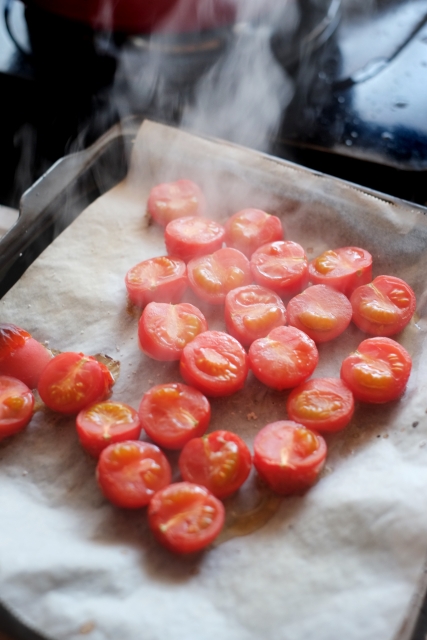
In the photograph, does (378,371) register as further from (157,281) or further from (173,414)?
(157,281)

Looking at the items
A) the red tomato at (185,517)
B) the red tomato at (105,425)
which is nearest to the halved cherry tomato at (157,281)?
the red tomato at (105,425)

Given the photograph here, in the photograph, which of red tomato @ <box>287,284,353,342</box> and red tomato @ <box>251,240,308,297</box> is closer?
red tomato @ <box>287,284,353,342</box>

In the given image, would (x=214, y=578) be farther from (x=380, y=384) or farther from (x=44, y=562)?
(x=380, y=384)

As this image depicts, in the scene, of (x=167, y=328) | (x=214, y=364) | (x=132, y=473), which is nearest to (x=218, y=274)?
(x=167, y=328)

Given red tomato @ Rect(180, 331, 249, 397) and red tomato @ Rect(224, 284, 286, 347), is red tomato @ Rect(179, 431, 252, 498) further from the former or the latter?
red tomato @ Rect(224, 284, 286, 347)

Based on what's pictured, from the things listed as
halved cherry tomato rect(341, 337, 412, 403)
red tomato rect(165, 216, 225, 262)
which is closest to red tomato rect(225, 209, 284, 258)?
red tomato rect(165, 216, 225, 262)

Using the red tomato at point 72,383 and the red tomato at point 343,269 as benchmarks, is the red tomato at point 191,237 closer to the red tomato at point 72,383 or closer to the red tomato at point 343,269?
the red tomato at point 343,269
